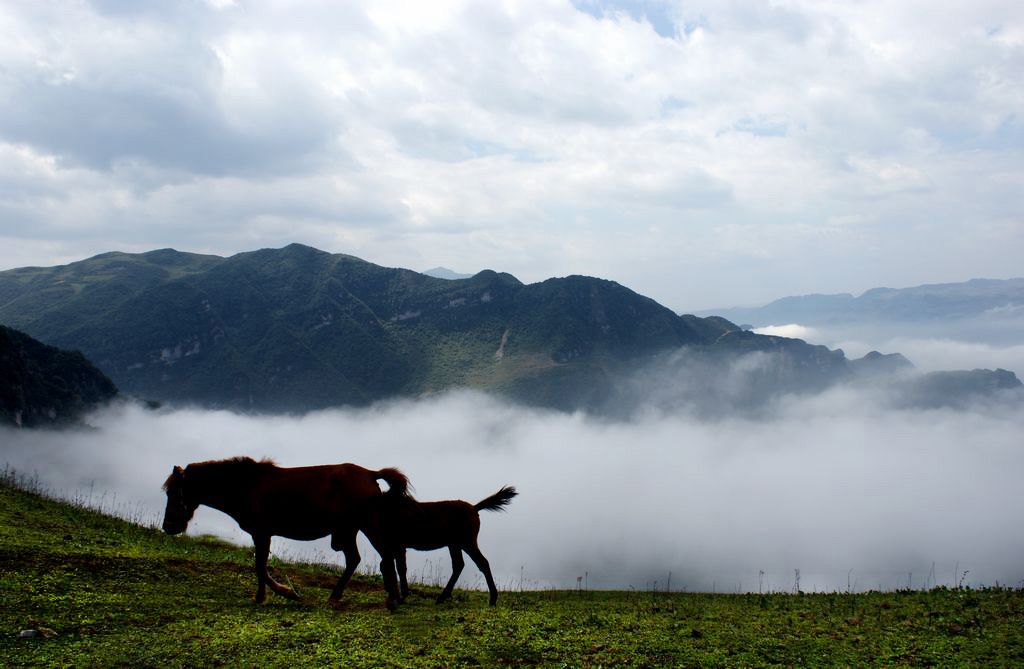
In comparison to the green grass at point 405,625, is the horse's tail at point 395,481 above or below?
above

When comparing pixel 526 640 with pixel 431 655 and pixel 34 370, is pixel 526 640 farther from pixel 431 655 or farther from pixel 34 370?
pixel 34 370

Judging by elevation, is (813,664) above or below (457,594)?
above

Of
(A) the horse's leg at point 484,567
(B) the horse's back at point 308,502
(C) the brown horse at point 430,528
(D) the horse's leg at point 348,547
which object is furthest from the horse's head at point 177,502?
(A) the horse's leg at point 484,567

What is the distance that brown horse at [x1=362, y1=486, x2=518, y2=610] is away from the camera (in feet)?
51.1

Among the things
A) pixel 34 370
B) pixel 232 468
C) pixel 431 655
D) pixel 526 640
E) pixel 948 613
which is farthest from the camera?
pixel 34 370

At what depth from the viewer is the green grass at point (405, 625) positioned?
31.8 ft

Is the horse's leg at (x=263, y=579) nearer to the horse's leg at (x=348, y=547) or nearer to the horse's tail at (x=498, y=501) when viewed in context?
the horse's leg at (x=348, y=547)

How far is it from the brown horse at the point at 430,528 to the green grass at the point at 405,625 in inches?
37.9

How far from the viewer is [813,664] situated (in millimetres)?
9727

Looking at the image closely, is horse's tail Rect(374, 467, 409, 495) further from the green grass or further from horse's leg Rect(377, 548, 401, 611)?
the green grass

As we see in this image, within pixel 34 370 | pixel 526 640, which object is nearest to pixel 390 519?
pixel 526 640

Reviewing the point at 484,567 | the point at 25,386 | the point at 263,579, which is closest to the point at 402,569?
the point at 484,567

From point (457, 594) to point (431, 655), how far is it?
8.91 metres

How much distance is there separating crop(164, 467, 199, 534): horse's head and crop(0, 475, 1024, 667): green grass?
3.48 feet
